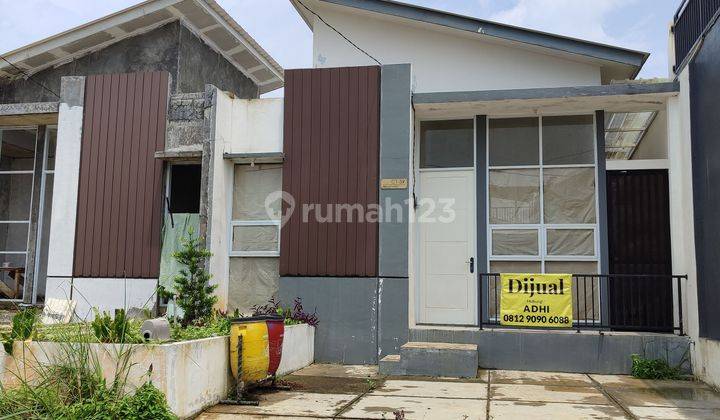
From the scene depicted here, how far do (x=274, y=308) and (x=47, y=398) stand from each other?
4.59 m

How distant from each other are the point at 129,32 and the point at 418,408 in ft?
34.4

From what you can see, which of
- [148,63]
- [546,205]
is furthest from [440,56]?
[148,63]

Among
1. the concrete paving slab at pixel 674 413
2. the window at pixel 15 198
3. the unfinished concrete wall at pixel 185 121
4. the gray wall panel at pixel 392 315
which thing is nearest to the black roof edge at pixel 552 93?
the gray wall panel at pixel 392 315

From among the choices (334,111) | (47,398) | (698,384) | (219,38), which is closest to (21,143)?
(219,38)

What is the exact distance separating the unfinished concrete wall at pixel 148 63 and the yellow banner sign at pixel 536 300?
7.72 meters

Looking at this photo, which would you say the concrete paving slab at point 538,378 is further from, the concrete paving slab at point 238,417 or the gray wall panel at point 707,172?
the concrete paving slab at point 238,417

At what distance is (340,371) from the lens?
971 centimetres

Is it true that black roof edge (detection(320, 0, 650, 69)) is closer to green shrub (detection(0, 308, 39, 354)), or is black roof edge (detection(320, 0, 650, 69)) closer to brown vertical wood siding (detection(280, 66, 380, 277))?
brown vertical wood siding (detection(280, 66, 380, 277))

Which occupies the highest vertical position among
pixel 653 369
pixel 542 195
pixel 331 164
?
pixel 331 164

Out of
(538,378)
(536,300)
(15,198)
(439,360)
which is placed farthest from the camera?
(15,198)

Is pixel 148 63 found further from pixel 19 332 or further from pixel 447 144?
pixel 19 332

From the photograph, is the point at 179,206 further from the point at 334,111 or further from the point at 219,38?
the point at 219,38

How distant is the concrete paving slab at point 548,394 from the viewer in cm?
750

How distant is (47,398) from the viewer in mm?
5957
